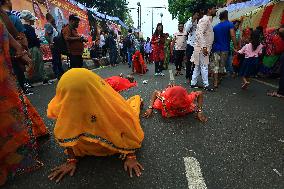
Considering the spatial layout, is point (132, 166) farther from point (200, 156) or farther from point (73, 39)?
point (73, 39)

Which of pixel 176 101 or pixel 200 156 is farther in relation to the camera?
pixel 176 101

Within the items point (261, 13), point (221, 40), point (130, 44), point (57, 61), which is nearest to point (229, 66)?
point (221, 40)

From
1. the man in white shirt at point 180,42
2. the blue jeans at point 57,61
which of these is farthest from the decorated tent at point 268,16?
the blue jeans at point 57,61

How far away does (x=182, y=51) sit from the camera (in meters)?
11.1

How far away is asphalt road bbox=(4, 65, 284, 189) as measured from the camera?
276 cm

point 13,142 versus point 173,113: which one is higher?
point 13,142

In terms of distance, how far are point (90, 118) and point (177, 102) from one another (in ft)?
7.74

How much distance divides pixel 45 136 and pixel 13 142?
32.4 inches

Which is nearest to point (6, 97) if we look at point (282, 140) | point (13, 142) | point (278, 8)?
point (13, 142)

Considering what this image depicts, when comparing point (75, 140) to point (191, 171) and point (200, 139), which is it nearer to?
point (191, 171)

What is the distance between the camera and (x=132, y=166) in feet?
9.64

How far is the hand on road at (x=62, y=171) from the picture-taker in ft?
9.35

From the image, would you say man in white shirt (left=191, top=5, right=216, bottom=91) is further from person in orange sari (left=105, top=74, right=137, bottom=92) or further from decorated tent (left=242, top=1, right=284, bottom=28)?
decorated tent (left=242, top=1, right=284, bottom=28)

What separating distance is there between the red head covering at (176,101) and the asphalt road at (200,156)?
15cm
